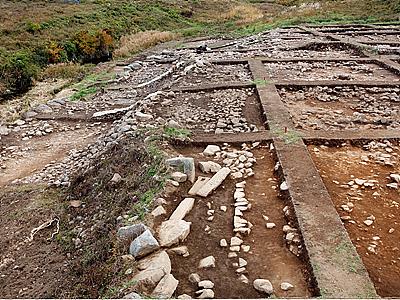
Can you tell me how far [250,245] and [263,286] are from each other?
21.7 inches

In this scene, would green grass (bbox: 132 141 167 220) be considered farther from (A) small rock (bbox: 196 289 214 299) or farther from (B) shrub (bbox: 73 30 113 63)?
(B) shrub (bbox: 73 30 113 63)

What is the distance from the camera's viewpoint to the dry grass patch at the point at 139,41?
18467 millimetres

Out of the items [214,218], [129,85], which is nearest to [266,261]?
[214,218]

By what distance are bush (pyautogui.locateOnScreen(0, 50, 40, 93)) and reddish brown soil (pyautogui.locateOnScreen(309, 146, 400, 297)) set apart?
1239 cm

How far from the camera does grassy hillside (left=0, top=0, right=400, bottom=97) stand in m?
17.2

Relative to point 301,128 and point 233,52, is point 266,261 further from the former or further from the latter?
point 233,52

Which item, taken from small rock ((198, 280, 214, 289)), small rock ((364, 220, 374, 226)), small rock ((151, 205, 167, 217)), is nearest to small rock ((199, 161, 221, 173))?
small rock ((151, 205, 167, 217))

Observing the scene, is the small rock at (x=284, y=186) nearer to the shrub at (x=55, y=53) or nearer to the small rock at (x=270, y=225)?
the small rock at (x=270, y=225)

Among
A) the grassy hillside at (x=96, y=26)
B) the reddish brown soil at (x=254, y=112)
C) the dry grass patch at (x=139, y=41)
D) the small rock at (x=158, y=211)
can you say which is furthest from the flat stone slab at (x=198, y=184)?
A: the dry grass patch at (x=139, y=41)

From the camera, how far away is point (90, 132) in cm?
868

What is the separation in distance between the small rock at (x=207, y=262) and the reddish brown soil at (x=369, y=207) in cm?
118

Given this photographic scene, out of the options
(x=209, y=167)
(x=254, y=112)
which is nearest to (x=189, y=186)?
(x=209, y=167)

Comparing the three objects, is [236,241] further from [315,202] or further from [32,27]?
[32,27]

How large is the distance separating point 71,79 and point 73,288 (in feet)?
39.1
